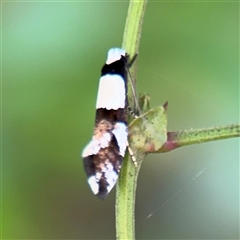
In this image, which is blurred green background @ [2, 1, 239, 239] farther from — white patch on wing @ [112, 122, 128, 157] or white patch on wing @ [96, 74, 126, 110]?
white patch on wing @ [112, 122, 128, 157]

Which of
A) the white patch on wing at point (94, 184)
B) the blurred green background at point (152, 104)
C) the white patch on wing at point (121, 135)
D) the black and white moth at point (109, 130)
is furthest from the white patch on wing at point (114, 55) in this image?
the blurred green background at point (152, 104)

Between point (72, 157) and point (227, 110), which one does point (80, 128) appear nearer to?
point (72, 157)

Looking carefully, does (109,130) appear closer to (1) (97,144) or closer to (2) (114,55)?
(1) (97,144)

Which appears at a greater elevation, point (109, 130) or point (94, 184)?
point (109, 130)

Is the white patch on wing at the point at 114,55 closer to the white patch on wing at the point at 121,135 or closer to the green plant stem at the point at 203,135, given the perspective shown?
the white patch on wing at the point at 121,135

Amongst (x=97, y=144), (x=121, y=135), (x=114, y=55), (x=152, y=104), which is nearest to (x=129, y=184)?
(x=121, y=135)

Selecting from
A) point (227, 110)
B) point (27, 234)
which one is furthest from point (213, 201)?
point (27, 234)
